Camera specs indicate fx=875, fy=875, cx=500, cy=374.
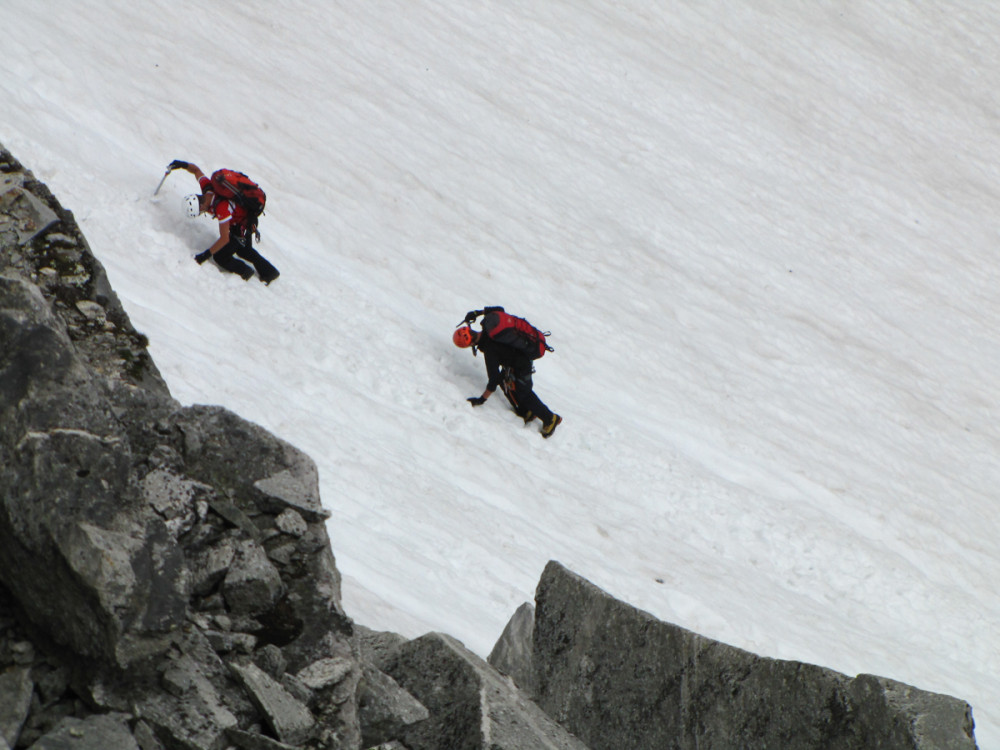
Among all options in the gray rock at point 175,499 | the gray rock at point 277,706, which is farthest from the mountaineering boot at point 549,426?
the gray rock at point 277,706

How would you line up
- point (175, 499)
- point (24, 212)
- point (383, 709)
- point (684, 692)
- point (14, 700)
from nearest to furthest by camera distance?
1. point (14, 700)
2. point (175, 499)
3. point (383, 709)
4. point (684, 692)
5. point (24, 212)

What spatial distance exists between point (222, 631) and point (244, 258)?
9.09 m

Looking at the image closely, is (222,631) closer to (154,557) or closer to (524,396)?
(154,557)

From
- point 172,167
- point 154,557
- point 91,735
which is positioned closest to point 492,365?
point 172,167

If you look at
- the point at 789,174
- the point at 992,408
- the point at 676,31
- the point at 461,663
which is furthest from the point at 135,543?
the point at 676,31

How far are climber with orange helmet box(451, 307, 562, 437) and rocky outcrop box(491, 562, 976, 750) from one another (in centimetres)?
657

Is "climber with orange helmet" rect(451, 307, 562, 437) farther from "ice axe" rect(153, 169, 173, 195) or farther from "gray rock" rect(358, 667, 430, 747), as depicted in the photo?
"gray rock" rect(358, 667, 430, 747)

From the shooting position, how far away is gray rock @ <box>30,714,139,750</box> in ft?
10.6

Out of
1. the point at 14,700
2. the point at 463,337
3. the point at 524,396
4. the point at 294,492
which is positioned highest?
the point at 463,337

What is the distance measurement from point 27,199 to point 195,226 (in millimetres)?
7118

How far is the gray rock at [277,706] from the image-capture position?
378 cm

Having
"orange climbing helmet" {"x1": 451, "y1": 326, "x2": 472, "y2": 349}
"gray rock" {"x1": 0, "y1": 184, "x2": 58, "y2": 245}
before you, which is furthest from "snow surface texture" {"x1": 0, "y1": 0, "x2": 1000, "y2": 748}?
"gray rock" {"x1": 0, "y1": 184, "x2": 58, "y2": 245}

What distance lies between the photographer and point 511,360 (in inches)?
499

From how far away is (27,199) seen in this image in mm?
5867
